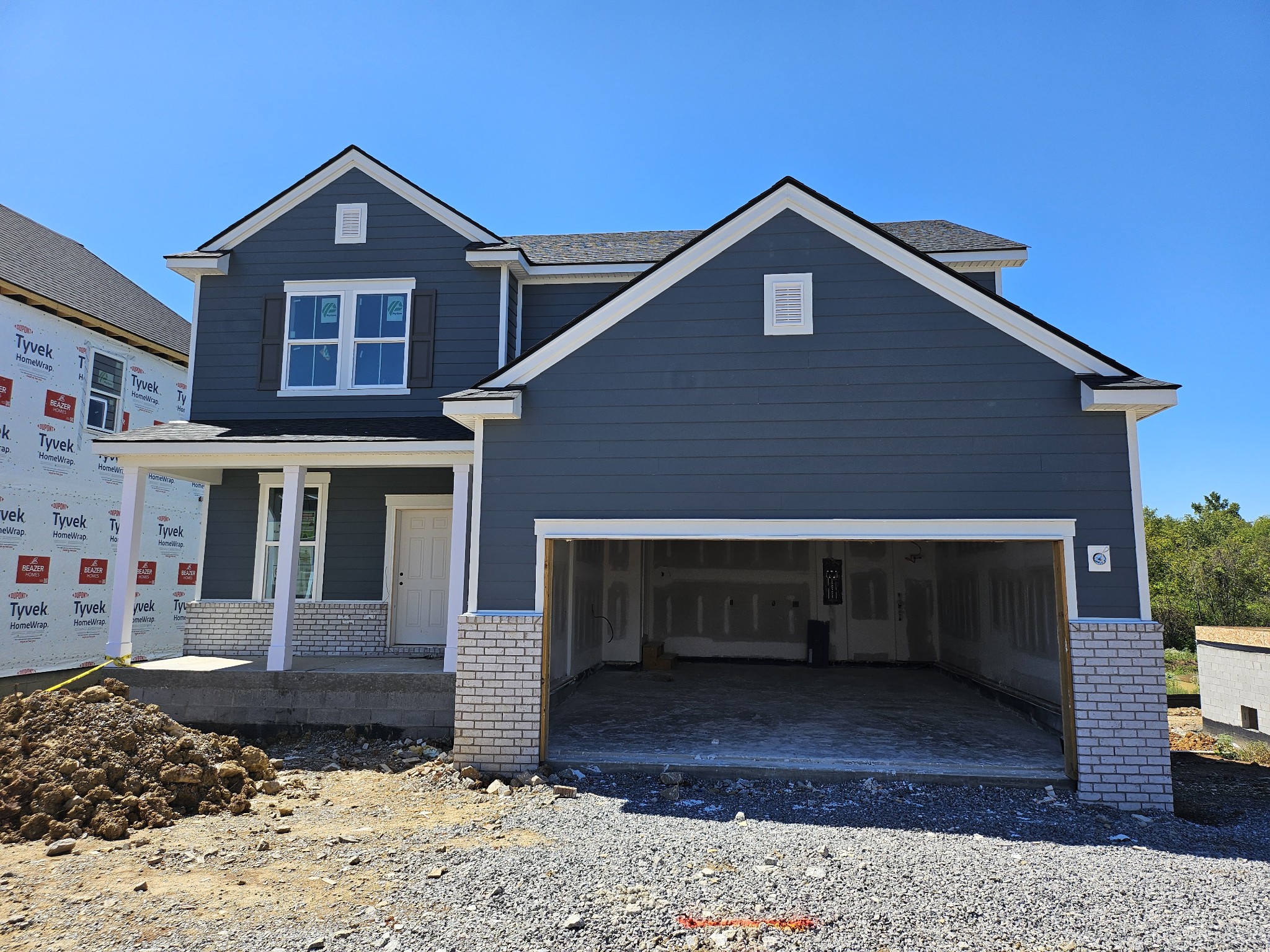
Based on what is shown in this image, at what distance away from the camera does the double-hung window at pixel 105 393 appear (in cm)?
1509

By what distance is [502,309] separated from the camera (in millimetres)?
12023

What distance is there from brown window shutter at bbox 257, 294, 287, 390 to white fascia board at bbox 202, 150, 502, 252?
1.21 metres

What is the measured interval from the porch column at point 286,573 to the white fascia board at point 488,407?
358cm

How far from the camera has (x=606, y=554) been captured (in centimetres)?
1563

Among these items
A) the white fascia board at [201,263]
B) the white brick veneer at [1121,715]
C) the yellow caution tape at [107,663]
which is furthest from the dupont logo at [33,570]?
the white brick veneer at [1121,715]

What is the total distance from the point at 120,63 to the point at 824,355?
9.81 meters

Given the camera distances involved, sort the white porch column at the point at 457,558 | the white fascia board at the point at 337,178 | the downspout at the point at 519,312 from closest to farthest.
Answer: the white porch column at the point at 457,558
the white fascia board at the point at 337,178
the downspout at the point at 519,312

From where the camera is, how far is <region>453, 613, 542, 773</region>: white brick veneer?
7.79 m

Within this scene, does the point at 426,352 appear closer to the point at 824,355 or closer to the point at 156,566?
the point at 824,355

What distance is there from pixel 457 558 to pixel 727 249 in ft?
16.8

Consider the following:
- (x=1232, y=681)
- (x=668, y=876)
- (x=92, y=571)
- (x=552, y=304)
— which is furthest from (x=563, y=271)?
(x=1232, y=681)

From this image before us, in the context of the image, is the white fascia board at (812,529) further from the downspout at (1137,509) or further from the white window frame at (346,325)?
the white window frame at (346,325)

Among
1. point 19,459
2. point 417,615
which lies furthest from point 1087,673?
point 19,459

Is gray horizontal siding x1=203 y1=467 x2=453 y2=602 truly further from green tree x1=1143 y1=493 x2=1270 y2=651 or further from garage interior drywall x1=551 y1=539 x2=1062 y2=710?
green tree x1=1143 y1=493 x2=1270 y2=651
